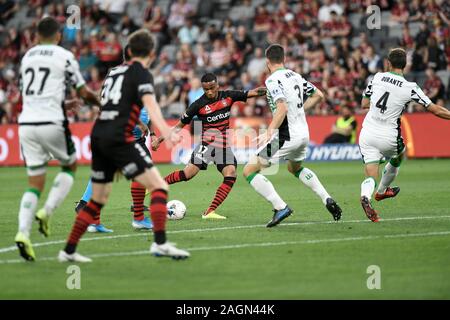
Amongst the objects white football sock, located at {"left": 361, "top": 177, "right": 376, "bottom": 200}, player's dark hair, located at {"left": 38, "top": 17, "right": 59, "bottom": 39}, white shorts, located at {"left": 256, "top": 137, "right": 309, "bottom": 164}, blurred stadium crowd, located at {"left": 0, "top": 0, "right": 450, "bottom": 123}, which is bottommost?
white football sock, located at {"left": 361, "top": 177, "right": 376, "bottom": 200}

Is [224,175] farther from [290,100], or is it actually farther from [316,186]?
[290,100]

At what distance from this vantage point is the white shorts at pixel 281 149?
454 inches

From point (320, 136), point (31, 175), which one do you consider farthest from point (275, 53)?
point (320, 136)

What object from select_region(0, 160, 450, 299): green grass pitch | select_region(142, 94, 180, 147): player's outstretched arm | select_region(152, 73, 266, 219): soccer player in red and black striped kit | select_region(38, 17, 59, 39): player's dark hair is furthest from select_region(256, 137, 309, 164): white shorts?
select_region(38, 17, 59, 39): player's dark hair

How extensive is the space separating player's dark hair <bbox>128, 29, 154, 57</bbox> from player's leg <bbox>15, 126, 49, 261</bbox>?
1383 mm

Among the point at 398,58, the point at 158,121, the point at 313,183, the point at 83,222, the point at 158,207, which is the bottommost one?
the point at 83,222

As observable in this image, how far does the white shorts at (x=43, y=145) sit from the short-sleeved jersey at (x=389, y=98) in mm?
4781

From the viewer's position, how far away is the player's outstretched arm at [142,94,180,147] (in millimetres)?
Result: 8484

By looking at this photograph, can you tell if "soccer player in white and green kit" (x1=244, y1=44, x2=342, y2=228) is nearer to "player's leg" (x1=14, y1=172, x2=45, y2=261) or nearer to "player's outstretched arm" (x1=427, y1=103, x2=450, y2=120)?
"player's outstretched arm" (x1=427, y1=103, x2=450, y2=120)

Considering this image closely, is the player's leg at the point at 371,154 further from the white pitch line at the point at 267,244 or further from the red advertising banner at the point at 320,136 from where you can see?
the red advertising banner at the point at 320,136

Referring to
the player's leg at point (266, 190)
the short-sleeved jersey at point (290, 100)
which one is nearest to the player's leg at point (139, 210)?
the player's leg at point (266, 190)

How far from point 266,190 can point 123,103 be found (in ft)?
10.6

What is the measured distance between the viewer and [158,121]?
854 cm
